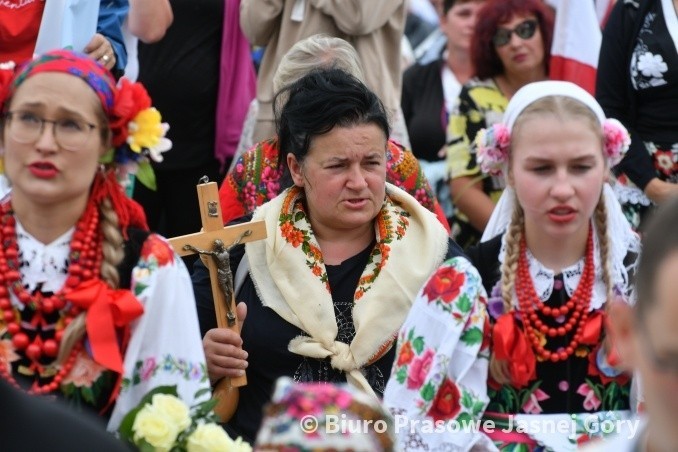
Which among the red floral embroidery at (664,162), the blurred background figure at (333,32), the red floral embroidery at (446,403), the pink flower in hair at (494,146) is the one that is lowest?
the red floral embroidery at (446,403)

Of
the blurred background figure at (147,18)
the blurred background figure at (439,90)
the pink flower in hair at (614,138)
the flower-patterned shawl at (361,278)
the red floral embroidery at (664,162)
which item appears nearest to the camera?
the pink flower in hair at (614,138)

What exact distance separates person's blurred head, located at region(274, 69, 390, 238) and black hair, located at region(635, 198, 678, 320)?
2441 millimetres

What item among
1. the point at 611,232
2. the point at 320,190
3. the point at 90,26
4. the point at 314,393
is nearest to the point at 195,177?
the point at 90,26

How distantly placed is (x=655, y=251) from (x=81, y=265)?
197cm

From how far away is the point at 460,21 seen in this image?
7.82 meters

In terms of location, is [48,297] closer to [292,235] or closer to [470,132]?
[292,235]

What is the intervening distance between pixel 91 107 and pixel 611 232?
5.32 feet

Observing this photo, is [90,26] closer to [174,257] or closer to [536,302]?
[174,257]

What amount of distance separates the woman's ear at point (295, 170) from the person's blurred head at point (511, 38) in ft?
7.33

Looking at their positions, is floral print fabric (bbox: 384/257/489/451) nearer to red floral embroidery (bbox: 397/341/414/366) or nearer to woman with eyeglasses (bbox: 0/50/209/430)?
red floral embroidery (bbox: 397/341/414/366)

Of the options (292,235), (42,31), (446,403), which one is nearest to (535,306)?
(446,403)

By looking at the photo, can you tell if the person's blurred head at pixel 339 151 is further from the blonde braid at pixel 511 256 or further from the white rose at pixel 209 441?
the white rose at pixel 209 441

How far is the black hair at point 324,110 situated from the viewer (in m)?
4.87

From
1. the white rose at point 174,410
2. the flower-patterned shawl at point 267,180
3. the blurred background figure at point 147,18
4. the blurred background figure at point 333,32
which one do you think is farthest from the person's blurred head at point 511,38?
the white rose at point 174,410
